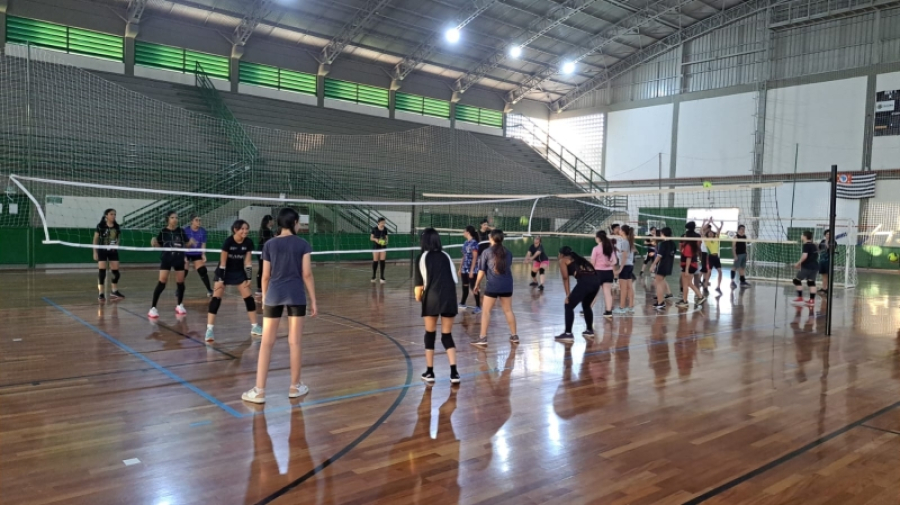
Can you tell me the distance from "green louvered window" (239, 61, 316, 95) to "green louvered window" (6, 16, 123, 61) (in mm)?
4512

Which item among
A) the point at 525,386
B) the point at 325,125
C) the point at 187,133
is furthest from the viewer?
the point at 325,125

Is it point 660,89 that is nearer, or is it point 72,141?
point 72,141

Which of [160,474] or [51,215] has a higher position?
[51,215]

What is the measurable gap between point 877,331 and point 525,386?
6.65 meters

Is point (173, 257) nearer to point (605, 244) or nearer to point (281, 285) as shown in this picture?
point (281, 285)

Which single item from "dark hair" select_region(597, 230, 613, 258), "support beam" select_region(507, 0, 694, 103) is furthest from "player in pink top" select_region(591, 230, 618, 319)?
"support beam" select_region(507, 0, 694, 103)

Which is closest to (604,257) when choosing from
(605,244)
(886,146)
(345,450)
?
(605,244)

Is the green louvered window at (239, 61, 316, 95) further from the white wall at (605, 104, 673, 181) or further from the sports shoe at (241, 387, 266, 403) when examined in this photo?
the sports shoe at (241, 387, 266, 403)

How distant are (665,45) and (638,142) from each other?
4.84 meters

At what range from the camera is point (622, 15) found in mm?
26641

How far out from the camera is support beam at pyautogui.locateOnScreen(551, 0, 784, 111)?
2647cm

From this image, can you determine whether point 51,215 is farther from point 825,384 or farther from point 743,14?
point 743,14

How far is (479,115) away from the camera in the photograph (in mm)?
31812

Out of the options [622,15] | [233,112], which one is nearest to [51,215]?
[233,112]
